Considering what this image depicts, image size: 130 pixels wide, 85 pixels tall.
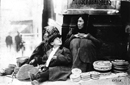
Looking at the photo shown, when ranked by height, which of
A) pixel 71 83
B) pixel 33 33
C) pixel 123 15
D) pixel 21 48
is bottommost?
pixel 71 83

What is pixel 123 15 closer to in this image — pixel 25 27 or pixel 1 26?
pixel 25 27

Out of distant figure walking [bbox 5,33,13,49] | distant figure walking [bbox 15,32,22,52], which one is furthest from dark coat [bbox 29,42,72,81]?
distant figure walking [bbox 5,33,13,49]

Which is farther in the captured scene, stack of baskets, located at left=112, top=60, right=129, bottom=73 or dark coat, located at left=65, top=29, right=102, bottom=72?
stack of baskets, located at left=112, top=60, right=129, bottom=73

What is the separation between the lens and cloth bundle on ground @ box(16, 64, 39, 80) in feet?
9.93

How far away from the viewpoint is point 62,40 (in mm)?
3037

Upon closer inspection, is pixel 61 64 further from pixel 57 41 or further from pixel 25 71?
pixel 25 71

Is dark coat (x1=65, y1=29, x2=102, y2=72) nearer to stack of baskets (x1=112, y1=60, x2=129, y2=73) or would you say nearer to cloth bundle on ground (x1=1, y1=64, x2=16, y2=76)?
stack of baskets (x1=112, y1=60, x2=129, y2=73)

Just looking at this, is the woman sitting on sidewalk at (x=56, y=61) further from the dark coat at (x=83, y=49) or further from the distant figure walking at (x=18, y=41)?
the distant figure walking at (x=18, y=41)

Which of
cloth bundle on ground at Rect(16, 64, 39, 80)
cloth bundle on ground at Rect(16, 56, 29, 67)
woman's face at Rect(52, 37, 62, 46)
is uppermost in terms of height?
woman's face at Rect(52, 37, 62, 46)

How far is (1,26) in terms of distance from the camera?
2947 mm

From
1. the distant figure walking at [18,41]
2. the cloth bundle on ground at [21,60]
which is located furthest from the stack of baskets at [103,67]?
the distant figure walking at [18,41]

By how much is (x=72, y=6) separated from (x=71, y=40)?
474mm

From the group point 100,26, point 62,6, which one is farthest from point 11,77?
point 100,26

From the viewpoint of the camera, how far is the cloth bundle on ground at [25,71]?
3.03 m
